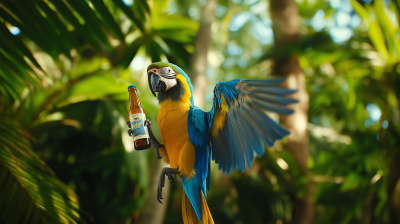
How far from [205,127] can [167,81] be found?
13 cm

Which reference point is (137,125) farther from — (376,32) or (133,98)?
(376,32)

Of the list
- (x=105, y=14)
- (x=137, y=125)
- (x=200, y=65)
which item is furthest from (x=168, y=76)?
(x=200, y=65)

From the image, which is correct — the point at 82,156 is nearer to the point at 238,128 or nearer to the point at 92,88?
the point at 92,88

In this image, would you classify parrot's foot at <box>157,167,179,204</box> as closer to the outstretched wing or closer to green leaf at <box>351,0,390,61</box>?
the outstretched wing

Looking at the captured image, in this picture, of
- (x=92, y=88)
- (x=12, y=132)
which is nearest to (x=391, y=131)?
(x=92, y=88)

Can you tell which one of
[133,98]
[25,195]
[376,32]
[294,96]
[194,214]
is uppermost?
[376,32]

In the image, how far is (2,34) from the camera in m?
0.83

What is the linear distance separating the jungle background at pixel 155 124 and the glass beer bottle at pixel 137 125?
0.46 meters

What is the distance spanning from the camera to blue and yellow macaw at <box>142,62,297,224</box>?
1.72ft

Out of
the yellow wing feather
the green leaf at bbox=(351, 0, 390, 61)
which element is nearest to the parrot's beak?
the yellow wing feather

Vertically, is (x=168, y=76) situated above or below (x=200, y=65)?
below

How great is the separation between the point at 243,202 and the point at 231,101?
1751mm

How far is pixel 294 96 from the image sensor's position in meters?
2.13

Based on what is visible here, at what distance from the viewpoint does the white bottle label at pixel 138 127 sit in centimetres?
49
